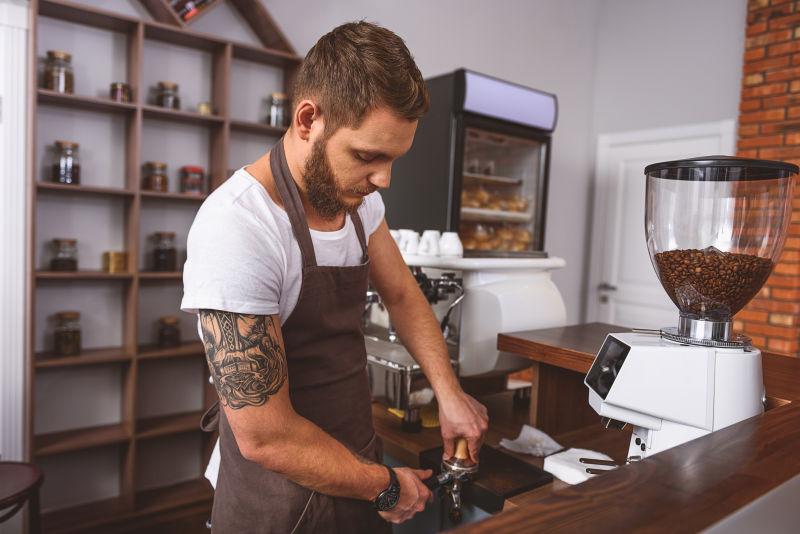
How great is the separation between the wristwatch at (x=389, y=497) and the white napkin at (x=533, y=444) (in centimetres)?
62

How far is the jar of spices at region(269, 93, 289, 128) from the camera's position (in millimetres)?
3053

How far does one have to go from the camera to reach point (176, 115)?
107 inches

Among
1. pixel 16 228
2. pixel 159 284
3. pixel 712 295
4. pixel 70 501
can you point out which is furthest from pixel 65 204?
pixel 712 295

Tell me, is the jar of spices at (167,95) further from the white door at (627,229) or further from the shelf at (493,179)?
the white door at (627,229)

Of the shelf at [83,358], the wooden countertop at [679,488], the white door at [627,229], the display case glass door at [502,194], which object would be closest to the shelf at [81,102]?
the shelf at [83,358]

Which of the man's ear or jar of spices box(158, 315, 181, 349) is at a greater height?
the man's ear

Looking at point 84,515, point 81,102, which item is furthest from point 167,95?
point 84,515

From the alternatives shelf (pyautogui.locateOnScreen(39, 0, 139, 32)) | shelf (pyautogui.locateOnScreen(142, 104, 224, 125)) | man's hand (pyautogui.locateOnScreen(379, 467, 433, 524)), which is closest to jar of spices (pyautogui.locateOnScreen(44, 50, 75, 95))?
shelf (pyautogui.locateOnScreen(39, 0, 139, 32))

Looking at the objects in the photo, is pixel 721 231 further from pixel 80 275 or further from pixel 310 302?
pixel 80 275

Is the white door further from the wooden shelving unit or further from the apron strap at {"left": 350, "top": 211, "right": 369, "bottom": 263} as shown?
the apron strap at {"left": 350, "top": 211, "right": 369, "bottom": 263}

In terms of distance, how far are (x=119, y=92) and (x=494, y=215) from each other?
1.93m

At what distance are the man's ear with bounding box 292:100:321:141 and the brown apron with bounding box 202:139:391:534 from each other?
8 cm

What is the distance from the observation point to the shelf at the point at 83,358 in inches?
97.9

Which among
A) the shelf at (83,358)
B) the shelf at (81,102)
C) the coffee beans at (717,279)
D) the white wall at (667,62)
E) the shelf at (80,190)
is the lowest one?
the shelf at (83,358)
